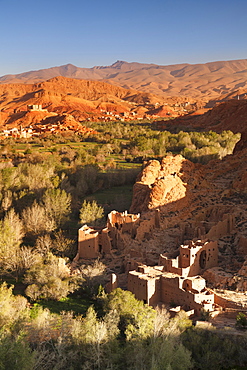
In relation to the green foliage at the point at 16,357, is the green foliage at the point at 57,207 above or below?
above

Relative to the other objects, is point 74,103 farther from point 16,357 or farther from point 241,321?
point 16,357

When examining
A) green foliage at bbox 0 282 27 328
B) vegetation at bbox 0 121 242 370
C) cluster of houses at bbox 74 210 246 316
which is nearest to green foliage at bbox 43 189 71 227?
vegetation at bbox 0 121 242 370

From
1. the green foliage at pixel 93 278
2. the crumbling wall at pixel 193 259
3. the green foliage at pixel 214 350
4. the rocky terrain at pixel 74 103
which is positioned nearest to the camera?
the green foliage at pixel 214 350

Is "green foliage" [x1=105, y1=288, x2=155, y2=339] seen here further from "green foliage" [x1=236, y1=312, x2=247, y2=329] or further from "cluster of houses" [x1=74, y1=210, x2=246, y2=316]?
"green foliage" [x1=236, y1=312, x2=247, y2=329]

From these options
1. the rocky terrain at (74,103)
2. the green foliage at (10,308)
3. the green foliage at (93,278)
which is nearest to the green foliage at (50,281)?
the green foliage at (93,278)

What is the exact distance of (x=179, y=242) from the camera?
71.5 feet

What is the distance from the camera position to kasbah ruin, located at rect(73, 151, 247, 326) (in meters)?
17.3

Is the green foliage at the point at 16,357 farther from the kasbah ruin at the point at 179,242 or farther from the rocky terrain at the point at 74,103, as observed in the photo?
the rocky terrain at the point at 74,103

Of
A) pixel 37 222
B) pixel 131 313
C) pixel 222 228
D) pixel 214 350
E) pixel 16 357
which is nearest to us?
pixel 16 357

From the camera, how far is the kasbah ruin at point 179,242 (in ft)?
56.6

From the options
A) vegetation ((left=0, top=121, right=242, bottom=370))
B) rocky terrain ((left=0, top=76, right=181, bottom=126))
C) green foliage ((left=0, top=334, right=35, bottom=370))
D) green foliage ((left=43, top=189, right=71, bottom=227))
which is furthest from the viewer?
rocky terrain ((left=0, top=76, right=181, bottom=126))

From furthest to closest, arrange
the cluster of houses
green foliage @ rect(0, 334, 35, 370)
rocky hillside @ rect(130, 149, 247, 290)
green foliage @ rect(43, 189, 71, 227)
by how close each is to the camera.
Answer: green foliage @ rect(43, 189, 71, 227)
rocky hillside @ rect(130, 149, 247, 290)
the cluster of houses
green foliage @ rect(0, 334, 35, 370)

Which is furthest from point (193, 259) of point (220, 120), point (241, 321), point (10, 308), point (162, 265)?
point (220, 120)

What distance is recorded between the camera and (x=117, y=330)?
15391 mm
